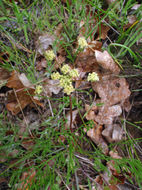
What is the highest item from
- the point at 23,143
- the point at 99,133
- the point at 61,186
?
the point at 23,143

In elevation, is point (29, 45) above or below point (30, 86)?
above

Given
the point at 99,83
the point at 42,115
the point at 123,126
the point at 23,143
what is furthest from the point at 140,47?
the point at 23,143

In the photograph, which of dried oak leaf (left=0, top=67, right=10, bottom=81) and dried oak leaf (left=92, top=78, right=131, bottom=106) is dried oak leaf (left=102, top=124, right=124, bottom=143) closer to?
dried oak leaf (left=92, top=78, right=131, bottom=106)

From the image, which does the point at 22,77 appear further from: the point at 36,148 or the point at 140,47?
the point at 140,47

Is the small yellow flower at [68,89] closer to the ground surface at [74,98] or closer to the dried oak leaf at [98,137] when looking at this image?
the ground surface at [74,98]

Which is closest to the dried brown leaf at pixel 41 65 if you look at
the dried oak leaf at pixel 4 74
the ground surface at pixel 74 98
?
the ground surface at pixel 74 98

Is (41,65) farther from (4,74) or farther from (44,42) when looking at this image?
(4,74)
